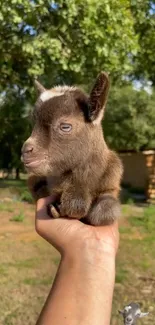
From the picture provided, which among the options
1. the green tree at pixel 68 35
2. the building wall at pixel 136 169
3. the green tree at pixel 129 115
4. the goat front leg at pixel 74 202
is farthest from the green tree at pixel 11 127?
the goat front leg at pixel 74 202

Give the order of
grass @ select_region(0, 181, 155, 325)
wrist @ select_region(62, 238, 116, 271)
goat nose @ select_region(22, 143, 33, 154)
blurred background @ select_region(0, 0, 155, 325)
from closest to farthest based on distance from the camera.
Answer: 1. goat nose @ select_region(22, 143, 33, 154)
2. wrist @ select_region(62, 238, 116, 271)
3. grass @ select_region(0, 181, 155, 325)
4. blurred background @ select_region(0, 0, 155, 325)

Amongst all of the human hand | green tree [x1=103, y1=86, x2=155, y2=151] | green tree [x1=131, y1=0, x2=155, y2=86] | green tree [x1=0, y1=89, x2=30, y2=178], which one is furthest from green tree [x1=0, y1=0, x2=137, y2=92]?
green tree [x1=103, y1=86, x2=155, y2=151]

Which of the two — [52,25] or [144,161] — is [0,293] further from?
[144,161]

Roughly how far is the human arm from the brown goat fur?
0.20 metres

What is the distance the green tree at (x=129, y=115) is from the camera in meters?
26.8

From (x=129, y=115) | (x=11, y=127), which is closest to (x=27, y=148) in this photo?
(x=11, y=127)

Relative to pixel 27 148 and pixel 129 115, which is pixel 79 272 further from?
pixel 129 115

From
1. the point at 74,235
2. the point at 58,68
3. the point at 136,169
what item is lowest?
the point at 74,235

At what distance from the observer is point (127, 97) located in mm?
26953

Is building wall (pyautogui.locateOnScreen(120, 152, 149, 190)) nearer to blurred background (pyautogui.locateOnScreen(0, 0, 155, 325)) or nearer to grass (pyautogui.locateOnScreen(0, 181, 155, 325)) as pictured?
blurred background (pyautogui.locateOnScreen(0, 0, 155, 325))

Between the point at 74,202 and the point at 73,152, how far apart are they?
0.25 metres

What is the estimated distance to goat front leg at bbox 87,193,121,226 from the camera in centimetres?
241

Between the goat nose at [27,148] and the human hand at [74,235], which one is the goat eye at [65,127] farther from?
the human hand at [74,235]

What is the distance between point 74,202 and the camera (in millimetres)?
2301
